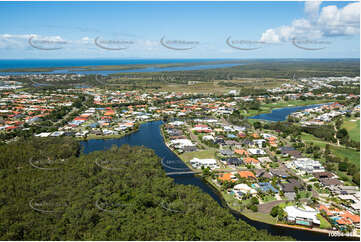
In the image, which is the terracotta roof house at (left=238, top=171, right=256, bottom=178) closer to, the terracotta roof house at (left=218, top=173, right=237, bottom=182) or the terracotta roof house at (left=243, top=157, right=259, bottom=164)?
the terracotta roof house at (left=218, top=173, right=237, bottom=182)

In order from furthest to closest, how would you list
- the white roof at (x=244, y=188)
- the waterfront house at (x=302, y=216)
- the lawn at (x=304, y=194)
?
the white roof at (x=244, y=188)
the lawn at (x=304, y=194)
the waterfront house at (x=302, y=216)

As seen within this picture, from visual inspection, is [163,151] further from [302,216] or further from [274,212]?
[302,216]

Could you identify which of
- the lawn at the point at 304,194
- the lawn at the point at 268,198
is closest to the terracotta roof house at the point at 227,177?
the lawn at the point at 268,198

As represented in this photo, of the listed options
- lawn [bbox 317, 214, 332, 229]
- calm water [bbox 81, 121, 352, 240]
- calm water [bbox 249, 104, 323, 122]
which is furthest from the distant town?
calm water [bbox 249, 104, 323, 122]

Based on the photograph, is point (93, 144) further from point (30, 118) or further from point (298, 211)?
point (298, 211)

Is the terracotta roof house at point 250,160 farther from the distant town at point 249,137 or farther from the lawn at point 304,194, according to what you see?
the lawn at point 304,194

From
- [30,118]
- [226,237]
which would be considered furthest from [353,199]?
[30,118]
